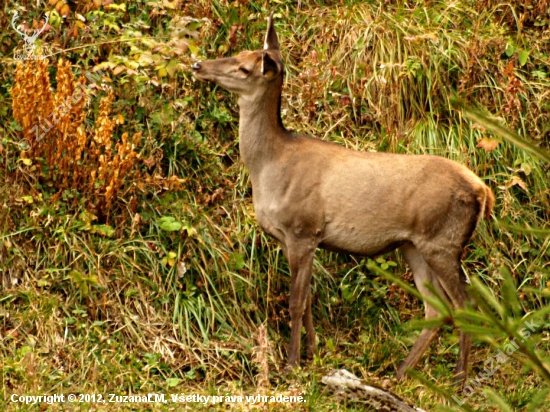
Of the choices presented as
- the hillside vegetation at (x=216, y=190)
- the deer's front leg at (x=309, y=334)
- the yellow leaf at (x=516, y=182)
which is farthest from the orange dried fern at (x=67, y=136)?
the yellow leaf at (x=516, y=182)

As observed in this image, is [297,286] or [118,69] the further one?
[118,69]

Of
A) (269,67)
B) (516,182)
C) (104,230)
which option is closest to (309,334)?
(104,230)

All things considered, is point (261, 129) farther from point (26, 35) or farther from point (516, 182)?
point (26, 35)

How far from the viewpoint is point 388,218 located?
21.2ft

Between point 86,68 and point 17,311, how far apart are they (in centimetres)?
236

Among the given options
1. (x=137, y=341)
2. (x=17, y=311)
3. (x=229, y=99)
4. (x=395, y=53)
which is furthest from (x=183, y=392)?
(x=395, y=53)

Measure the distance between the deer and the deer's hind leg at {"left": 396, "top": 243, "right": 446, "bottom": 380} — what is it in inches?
2.2

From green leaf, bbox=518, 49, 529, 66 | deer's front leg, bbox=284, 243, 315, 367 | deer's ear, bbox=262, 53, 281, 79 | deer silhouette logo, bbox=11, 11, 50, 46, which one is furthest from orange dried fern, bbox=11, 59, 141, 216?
green leaf, bbox=518, 49, 529, 66

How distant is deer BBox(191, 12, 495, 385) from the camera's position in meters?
6.45

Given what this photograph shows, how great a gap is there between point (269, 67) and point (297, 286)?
1.52 metres

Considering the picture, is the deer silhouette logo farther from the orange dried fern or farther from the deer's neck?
the deer's neck

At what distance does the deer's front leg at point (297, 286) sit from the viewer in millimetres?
6473

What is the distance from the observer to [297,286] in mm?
6559

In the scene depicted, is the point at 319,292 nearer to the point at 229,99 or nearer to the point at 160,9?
the point at 229,99
